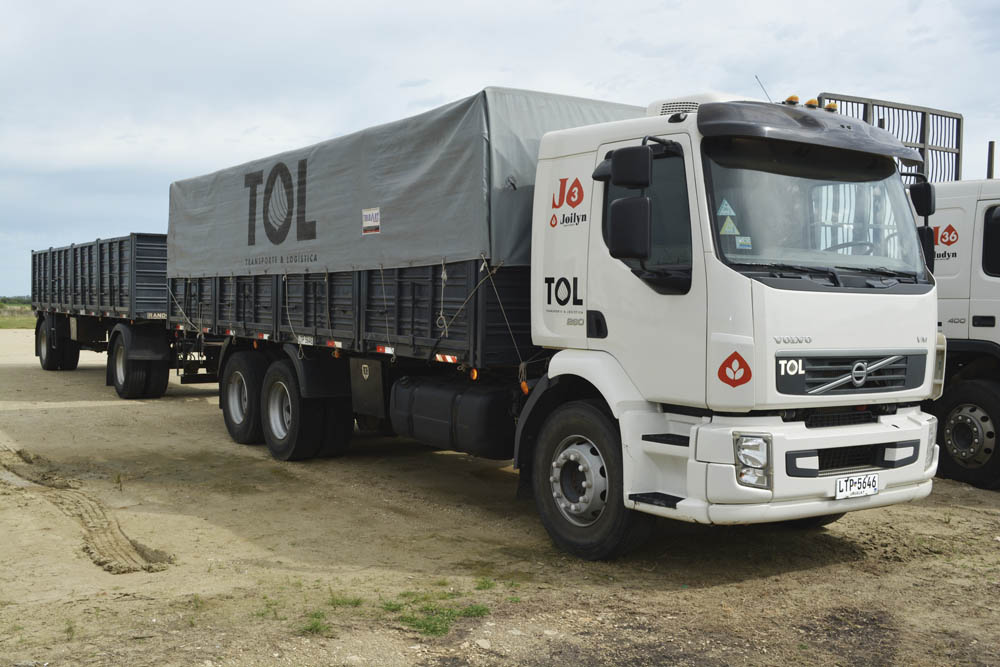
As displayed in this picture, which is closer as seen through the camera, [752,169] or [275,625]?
[275,625]

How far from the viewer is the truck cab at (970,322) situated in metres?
8.68

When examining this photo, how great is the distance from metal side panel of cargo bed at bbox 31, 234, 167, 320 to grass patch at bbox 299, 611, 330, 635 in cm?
1169

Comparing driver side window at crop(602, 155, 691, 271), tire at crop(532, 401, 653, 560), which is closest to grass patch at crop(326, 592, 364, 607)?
tire at crop(532, 401, 653, 560)

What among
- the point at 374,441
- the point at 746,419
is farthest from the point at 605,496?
the point at 374,441

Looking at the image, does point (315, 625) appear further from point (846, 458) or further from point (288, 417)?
point (288, 417)

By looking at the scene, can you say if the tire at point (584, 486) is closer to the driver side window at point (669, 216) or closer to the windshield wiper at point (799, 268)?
the driver side window at point (669, 216)

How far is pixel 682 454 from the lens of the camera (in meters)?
5.46

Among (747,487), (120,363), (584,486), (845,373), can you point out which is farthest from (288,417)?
(120,363)

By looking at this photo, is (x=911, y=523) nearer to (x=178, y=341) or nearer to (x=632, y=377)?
(x=632, y=377)

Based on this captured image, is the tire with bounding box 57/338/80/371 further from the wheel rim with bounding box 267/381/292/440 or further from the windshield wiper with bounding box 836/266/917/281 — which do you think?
the windshield wiper with bounding box 836/266/917/281

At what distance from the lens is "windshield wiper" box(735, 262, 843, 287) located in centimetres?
537

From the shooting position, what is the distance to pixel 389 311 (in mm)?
8406

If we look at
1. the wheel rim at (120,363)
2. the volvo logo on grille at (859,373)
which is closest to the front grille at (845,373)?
the volvo logo on grille at (859,373)

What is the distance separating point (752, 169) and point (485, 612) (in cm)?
301
